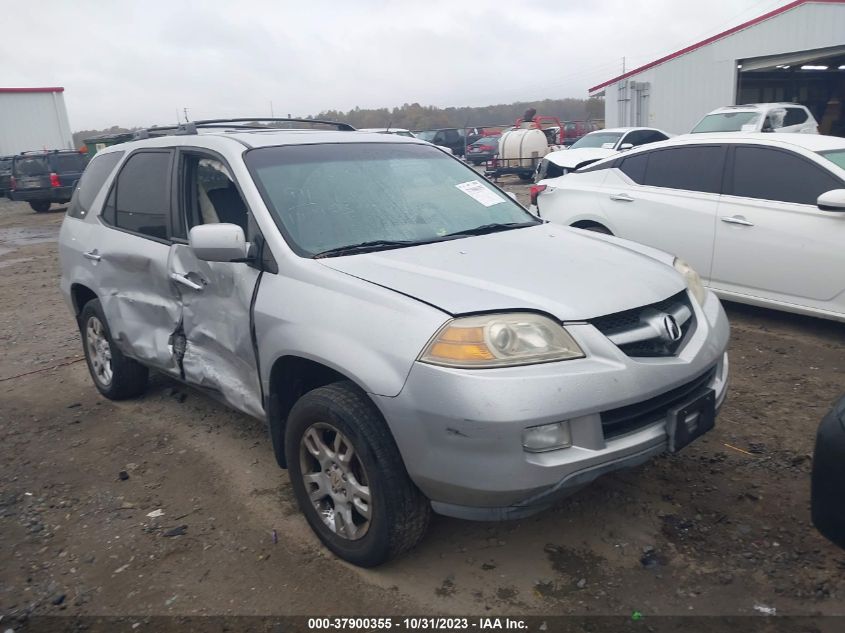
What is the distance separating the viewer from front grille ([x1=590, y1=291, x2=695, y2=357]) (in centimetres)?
267

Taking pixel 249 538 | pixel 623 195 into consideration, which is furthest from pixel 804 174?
pixel 249 538

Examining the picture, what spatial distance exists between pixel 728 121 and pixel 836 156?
399 inches

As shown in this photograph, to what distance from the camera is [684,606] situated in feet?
8.60

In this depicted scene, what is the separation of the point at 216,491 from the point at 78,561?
2.42 ft

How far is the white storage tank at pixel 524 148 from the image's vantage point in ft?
69.2

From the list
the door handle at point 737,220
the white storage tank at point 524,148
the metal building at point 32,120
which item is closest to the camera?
the door handle at point 737,220

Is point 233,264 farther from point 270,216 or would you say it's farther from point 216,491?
point 216,491

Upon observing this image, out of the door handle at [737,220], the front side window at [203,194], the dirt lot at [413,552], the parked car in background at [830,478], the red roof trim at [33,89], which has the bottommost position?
the dirt lot at [413,552]

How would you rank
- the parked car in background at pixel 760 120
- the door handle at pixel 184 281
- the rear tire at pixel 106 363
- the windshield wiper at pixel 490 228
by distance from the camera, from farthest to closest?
the parked car in background at pixel 760 120 → the rear tire at pixel 106 363 → the door handle at pixel 184 281 → the windshield wiper at pixel 490 228

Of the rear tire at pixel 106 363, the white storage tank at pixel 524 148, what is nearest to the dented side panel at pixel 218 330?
the rear tire at pixel 106 363

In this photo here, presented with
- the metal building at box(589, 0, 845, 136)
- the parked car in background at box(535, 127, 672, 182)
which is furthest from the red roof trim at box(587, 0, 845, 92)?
the parked car in background at box(535, 127, 672, 182)

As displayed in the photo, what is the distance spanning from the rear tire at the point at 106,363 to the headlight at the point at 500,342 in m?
2.96

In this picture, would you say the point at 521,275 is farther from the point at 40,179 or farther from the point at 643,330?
the point at 40,179

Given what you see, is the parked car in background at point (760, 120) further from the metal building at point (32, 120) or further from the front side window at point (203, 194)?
the metal building at point (32, 120)
